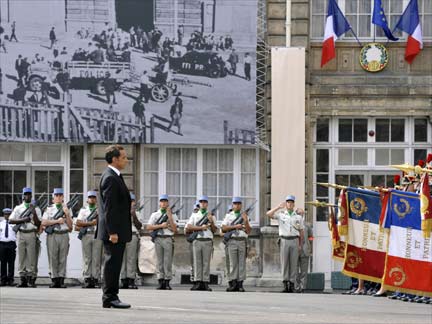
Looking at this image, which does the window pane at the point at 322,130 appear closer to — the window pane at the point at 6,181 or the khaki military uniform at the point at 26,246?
the khaki military uniform at the point at 26,246

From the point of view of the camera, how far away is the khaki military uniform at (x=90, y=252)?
24.6 metres

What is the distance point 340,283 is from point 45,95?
777 centimetres

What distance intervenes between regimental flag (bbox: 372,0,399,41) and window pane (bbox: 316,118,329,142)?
7.97 feet

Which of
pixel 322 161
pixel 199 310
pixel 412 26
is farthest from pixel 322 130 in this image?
pixel 199 310

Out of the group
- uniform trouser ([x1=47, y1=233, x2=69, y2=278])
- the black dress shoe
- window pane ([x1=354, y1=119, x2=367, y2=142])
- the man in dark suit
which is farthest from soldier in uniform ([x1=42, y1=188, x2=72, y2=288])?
the man in dark suit

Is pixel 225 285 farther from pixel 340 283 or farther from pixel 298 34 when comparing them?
pixel 298 34

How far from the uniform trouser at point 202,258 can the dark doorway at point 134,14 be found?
212 inches

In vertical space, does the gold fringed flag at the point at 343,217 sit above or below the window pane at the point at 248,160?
below

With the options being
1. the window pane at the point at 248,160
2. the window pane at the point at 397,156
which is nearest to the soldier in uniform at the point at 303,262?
the window pane at the point at 248,160

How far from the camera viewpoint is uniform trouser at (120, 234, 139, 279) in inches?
960

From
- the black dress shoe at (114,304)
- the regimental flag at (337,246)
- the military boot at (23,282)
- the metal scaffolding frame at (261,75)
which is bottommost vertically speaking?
the military boot at (23,282)

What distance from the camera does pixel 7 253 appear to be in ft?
81.7

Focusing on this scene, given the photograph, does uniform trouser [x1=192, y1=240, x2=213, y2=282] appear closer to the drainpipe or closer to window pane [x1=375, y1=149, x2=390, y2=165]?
window pane [x1=375, y1=149, x2=390, y2=165]

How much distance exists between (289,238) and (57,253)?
15.7 ft
